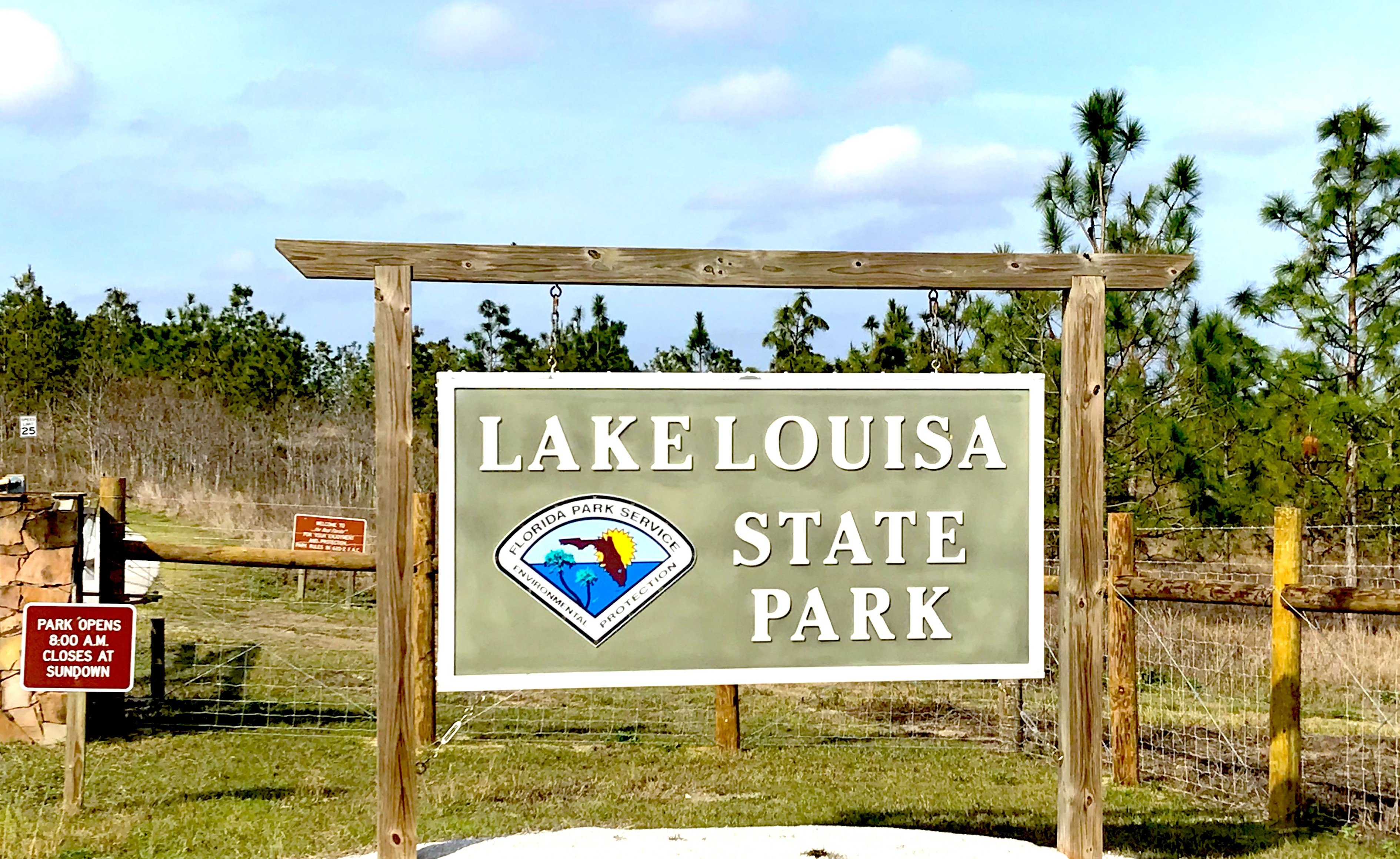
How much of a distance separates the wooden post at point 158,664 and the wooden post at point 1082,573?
690cm

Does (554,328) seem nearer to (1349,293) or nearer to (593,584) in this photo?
(593,584)

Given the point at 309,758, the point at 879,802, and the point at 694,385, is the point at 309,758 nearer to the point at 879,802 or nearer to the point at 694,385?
the point at 879,802

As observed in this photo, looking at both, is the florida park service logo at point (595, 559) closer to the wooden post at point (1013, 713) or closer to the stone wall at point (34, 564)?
the wooden post at point (1013, 713)

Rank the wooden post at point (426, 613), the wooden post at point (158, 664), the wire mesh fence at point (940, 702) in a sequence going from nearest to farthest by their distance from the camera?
1. the wire mesh fence at point (940, 702)
2. the wooden post at point (426, 613)
3. the wooden post at point (158, 664)

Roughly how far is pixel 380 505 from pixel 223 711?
569 centimetres

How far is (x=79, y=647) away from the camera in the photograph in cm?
695

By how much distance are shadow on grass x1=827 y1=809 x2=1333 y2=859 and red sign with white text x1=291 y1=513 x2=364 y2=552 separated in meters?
8.44

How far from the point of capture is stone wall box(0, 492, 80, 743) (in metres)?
8.99

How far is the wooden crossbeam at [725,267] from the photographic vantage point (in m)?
5.05

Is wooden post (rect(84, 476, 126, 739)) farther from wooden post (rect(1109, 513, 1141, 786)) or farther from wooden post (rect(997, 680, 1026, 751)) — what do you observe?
wooden post (rect(1109, 513, 1141, 786))

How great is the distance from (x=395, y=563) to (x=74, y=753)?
3066 mm

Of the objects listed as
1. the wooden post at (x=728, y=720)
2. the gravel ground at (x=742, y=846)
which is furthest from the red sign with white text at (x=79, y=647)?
the wooden post at (x=728, y=720)

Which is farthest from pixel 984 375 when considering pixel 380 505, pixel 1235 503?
pixel 1235 503

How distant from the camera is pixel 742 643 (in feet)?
17.6
